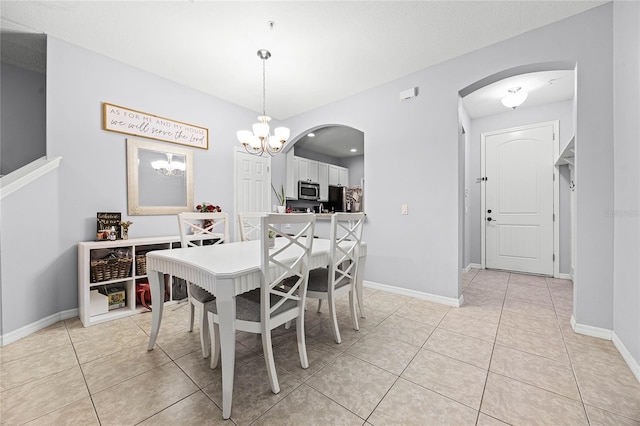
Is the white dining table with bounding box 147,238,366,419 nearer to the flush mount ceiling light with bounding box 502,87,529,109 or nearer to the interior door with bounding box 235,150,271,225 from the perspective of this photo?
the interior door with bounding box 235,150,271,225

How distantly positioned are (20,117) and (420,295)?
16.5ft

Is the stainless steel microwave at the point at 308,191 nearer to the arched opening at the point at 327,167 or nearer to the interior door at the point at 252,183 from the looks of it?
the arched opening at the point at 327,167

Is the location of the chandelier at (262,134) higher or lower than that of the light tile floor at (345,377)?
higher

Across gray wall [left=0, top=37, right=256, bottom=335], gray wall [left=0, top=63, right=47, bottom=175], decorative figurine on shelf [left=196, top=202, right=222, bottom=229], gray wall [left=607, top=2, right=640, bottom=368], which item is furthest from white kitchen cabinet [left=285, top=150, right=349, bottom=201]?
gray wall [left=607, top=2, right=640, bottom=368]

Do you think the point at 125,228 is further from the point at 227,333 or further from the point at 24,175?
the point at 227,333

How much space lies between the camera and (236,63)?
280 centimetres

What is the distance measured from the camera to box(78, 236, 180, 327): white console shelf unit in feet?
7.54

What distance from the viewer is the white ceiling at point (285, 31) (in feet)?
6.72

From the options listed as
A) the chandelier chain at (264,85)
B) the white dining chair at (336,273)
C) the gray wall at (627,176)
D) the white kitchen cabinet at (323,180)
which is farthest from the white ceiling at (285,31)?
the white kitchen cabinet at (323,180)

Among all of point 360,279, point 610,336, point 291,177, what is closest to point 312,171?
point 291,177

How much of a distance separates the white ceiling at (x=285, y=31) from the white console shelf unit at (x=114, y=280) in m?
1.96

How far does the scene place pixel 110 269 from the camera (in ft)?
8.03

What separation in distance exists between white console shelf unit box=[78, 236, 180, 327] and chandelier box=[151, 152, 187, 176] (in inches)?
34.5

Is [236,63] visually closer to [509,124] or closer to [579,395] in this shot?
[579,395]
